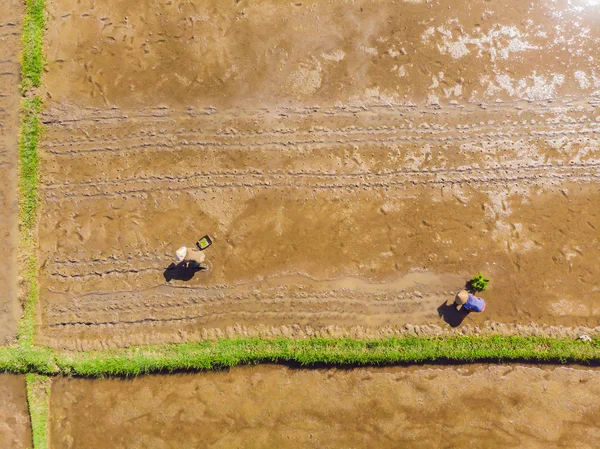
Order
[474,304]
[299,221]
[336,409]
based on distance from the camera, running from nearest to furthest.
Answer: [474,304], [336,409], [299,221]

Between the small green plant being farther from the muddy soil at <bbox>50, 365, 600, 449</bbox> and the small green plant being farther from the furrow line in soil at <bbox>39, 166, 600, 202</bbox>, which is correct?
the furrow line in soil at <bbox>39, 166, 600, 202</bbox>

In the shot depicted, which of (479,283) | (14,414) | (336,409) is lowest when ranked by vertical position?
(14,414)

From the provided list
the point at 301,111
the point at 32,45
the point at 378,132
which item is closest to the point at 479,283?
the point at 378,132

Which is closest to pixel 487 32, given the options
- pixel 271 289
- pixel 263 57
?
pixel 263 57

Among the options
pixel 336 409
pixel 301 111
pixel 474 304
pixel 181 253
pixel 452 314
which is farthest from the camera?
pixel 301 111

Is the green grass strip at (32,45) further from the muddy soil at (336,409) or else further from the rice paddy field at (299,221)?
the muddy soil at (336,409)

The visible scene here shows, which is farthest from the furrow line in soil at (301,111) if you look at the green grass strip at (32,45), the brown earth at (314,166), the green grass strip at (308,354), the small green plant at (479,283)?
the green grass strip at (308,354)

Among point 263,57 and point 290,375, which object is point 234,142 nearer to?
point 263,57

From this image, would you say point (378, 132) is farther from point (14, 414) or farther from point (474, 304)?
point (14, 414)
